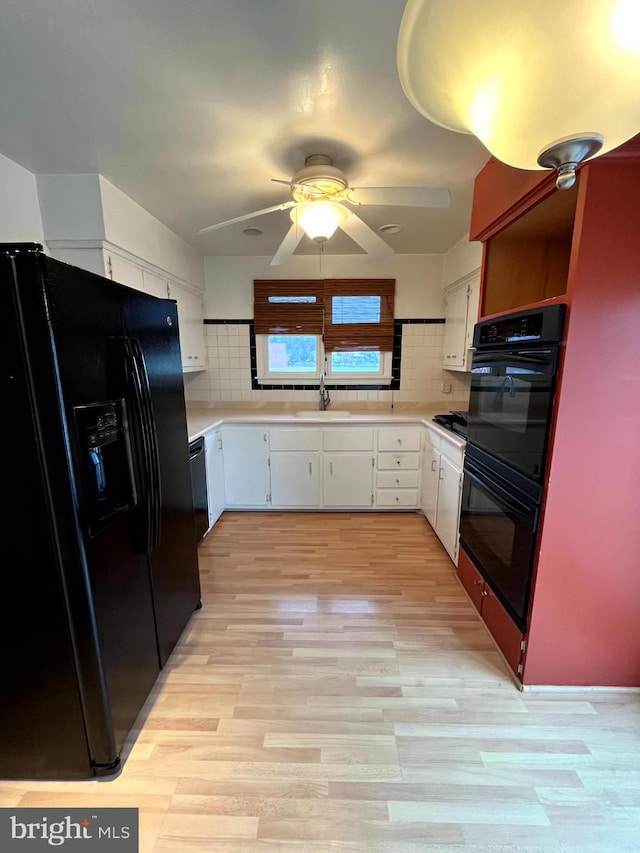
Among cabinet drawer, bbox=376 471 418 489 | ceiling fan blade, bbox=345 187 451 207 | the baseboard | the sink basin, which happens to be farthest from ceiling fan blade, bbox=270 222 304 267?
the baseboard

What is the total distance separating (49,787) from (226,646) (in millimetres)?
734

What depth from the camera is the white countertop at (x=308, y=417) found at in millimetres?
2987

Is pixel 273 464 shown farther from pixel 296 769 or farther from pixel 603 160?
pixel 603 160

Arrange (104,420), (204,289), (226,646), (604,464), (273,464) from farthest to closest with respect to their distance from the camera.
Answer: (204,289) < (273,464) < (226,646) < (604,464) < (104,420)

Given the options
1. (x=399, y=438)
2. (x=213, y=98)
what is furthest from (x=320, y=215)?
(x=399, y=438)

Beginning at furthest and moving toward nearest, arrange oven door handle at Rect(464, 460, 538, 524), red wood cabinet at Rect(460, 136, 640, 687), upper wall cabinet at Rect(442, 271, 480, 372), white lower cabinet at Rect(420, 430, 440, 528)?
white lower cabinet at Rect(420, 430, 440, 528) → upper wall cabinet at Rect(442, 271, 480, 372) → oven door handle at Rect(464, 460, 538, 524) → red wood cabinet at Rect(460, 136, 640, 687)

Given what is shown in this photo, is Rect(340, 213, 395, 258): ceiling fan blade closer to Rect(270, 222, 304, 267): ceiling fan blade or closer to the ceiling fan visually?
the ceiling fan

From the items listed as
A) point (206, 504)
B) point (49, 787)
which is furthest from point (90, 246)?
point (49, 787)

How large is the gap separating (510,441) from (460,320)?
63.9 inches

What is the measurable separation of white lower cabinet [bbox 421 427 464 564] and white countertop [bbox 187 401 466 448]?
0.14 m

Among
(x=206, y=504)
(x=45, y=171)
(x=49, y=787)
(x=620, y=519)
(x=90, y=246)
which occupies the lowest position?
(x=49, y=787)

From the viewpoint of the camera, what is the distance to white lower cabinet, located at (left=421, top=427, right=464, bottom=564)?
236 centimetres

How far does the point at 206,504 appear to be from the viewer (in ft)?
9.01

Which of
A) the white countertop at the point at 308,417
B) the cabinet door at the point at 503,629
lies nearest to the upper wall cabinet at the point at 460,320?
the white countertop at the point at 308,417
